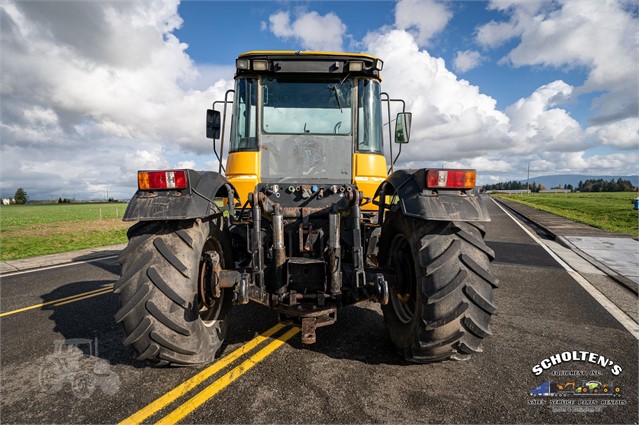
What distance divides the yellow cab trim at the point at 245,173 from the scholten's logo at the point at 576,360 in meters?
3.48

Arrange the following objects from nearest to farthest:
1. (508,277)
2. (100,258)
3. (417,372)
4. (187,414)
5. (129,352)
A: (187,414) < (417,372) < (129,352) < (508,277) < (100,258)

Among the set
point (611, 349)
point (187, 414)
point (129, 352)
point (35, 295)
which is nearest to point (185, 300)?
point (187, 414)

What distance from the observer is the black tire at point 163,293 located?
263 centimetres

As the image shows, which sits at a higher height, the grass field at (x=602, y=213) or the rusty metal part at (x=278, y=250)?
the rusty metal part at (x=278, y=250)

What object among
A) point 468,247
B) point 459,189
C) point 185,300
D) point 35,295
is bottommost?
point 35,295

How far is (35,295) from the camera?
584 centimetres

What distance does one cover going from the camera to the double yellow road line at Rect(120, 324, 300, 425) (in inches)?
97.5

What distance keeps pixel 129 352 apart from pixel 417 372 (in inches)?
114

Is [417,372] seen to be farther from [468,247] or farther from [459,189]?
[459,189]

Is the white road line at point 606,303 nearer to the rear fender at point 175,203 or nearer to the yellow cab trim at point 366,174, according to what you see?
the yellow cab trim at point 366,174

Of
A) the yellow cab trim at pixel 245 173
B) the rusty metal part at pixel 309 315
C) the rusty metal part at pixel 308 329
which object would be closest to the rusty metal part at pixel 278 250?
the rusty metal part at pixel 309 315

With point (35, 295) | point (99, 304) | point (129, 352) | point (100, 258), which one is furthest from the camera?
point (100, 258)

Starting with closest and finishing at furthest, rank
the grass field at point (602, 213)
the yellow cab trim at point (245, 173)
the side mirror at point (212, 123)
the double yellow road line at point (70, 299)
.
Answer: the yellow cab trim at point (245, 173)
the side mirror at point (212, 123)
the double yellow road line at point (70, 299)
the grass field at point (602, 213)

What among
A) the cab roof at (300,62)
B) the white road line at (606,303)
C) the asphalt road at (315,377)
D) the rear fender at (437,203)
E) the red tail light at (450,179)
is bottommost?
the white road line at (606,303)
